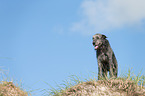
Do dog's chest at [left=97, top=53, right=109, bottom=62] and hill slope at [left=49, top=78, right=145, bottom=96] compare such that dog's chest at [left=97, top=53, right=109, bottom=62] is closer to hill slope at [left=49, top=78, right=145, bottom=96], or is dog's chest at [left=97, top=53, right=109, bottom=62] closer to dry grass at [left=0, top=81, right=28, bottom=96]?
hill slope at [left=49, top=78, right=145, bottom=96]

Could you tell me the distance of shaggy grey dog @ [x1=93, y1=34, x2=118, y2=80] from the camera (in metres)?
6.73

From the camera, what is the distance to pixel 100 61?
6.86 metres

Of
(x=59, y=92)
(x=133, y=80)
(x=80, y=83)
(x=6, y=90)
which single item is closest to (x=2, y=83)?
(x=6, y=90)

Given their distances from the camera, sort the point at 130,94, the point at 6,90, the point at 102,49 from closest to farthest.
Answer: the point at 130,94 < the point at 102,49 < the point at 6,90

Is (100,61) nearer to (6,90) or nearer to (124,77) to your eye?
(124,77)

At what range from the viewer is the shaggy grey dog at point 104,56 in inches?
265

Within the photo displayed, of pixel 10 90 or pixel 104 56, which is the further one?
pixel 10 90

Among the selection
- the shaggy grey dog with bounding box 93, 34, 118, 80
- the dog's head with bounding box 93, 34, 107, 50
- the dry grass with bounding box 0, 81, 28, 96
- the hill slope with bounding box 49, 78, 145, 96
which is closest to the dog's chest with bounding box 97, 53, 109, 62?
the shaggy grey dog with bounding box 93, 34, 118, 80

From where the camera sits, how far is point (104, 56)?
6812 mm

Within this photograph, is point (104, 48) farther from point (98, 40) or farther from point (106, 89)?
point (106, 89)

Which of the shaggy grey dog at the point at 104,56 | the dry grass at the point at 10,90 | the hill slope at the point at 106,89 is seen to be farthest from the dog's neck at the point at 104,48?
the dry grass at the point at 10,90

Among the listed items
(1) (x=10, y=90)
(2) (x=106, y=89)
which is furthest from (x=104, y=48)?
(1) (x=10, y=90)

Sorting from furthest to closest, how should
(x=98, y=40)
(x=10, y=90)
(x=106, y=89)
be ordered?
1. (x=10, y=90)
2. (x=98, y=40)
3. (x=106, y=89)

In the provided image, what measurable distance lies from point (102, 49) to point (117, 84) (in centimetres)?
144
